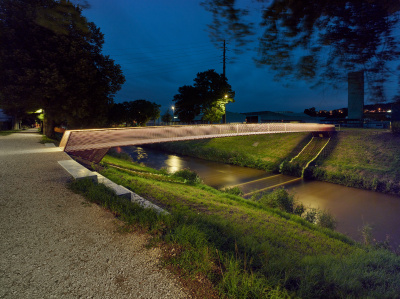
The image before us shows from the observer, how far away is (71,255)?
2.66 m

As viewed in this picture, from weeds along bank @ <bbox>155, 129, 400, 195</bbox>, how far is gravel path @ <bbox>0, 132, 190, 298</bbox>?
19627 millimetres

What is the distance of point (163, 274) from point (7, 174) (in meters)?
7.03

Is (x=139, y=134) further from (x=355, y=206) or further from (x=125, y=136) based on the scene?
(x=355, y=206)

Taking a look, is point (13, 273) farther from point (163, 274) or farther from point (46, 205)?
point (46, 205)

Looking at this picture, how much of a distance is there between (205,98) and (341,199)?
25.9 metres

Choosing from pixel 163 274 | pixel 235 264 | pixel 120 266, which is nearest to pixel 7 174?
pixel 120 266

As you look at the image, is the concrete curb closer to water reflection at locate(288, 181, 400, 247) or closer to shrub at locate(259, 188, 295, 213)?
shrub at locate(259, 188, 295, 213)

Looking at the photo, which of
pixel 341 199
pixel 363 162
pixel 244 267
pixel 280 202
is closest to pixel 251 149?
pixel 363 162

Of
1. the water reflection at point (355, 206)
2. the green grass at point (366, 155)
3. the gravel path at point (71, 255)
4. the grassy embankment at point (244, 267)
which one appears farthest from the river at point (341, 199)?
the gravel path at point (71, 255)

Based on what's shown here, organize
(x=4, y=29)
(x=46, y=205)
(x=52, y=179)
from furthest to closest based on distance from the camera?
(x=4, y=29)
(x=52, y=179)
(x=46, y=205)

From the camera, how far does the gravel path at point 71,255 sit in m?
2.13

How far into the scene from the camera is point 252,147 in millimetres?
29141

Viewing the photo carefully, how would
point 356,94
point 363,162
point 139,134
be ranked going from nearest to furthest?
point 356,94
point 139,134
point 363,162

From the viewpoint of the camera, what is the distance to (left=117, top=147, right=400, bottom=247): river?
35.3 feet
